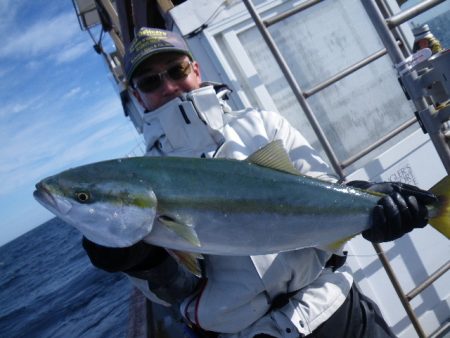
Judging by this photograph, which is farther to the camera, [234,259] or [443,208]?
[234,259]

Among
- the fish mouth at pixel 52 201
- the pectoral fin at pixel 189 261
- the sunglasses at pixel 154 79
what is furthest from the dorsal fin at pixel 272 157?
the sunglasses at pixel 154 79

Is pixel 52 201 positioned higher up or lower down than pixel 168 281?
higher up

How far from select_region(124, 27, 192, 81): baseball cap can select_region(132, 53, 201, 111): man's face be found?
54mm

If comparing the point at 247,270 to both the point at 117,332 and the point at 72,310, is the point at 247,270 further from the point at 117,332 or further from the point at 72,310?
the point at 72,310

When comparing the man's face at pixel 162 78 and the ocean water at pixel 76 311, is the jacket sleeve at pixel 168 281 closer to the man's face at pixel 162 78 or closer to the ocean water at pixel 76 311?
the man's face at pixel 162 78

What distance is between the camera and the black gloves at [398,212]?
2.19 m

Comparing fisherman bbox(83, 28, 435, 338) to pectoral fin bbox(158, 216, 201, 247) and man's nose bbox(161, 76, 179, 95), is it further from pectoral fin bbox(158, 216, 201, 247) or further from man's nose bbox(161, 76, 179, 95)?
pectoral fin bbox(158, 216, 201, 247)

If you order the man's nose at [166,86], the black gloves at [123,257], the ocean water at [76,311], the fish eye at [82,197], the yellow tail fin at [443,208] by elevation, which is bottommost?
the ocean water at [76,311]

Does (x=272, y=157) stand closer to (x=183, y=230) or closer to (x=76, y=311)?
(x=183, y=230)

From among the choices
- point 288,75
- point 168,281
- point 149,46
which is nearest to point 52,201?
point 168,281

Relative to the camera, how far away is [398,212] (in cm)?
222

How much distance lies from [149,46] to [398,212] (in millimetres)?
2038

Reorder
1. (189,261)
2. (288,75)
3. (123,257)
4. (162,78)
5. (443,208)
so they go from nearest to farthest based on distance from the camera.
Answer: (189,261)
(123,257)
(443,208)
(162,78)
(288,75)

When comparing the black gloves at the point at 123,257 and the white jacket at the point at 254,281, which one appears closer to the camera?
the black gloves at the point at 123,257
